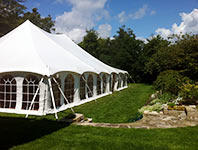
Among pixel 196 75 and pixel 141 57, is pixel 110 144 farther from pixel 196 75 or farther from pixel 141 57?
pixel 141 57

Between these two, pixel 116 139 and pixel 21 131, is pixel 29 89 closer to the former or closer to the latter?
pixel 21 131

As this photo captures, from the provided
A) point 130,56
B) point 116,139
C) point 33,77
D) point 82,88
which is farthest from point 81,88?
point 130,56

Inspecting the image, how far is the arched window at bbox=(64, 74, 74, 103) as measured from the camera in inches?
333

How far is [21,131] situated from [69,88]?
14.1 feet

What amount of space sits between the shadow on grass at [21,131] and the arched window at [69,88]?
10.5 feet

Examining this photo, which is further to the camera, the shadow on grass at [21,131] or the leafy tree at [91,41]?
the leafy tree at [91,41]

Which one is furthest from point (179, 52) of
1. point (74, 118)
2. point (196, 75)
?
point (74, 118)

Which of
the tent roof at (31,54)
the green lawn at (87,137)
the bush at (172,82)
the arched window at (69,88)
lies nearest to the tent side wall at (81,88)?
the arched window at (69,88)

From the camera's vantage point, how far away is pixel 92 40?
108 feet

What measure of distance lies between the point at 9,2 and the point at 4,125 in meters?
26.4

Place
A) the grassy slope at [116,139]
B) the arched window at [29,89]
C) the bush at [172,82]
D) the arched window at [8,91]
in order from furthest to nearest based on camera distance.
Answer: the bush at [172,82]
the arched window at [8,91]
the arched window at [29,89]
the grassy slope at [116,139]

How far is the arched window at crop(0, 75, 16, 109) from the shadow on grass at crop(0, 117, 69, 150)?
1854mm

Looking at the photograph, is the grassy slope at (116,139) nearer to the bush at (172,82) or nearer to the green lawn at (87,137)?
the green lawn at (87,137)

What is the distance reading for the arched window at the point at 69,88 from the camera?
8453 mm
